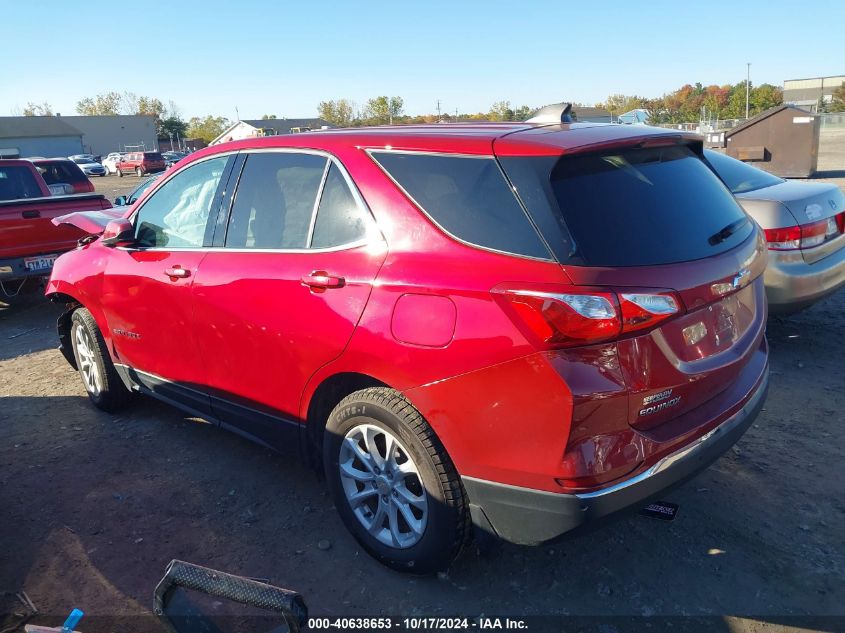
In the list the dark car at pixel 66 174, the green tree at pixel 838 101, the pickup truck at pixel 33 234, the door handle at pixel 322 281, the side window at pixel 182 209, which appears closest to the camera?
the door handle at pixel 322 281

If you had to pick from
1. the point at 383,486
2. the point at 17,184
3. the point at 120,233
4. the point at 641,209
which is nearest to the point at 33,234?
the point at 17,184

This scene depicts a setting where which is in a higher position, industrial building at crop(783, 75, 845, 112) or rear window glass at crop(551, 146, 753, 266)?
rear window glass at crop(551, 146, 753, 266)

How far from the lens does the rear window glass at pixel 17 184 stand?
372 inches

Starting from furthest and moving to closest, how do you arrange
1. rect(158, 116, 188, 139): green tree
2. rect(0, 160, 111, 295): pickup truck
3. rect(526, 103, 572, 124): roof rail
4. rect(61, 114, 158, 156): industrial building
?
rect(158, 116, 188, 139): green tree < rect(61, 114, 158, 156): industrial building < rect(0, 160, 111, 295): pickup truck < rect(526, 103, 572, 124): roof rail

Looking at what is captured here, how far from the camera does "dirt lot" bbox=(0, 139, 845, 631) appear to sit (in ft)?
9.46

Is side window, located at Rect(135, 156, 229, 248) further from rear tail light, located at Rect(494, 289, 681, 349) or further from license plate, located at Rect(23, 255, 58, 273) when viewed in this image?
license plate, located at Rect(23, 255, 58, 273)

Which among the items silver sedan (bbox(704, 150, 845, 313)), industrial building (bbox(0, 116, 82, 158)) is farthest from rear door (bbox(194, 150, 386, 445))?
industrial building (bbox(0, 116, 82, 158))

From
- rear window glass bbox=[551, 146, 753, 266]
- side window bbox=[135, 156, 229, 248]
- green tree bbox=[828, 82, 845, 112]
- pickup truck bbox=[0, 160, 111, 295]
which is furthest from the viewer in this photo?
green tree bbox=[828, 82, 845, 112]

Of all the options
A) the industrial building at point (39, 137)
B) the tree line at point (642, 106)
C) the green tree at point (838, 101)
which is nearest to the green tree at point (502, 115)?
the tree line at point (642, 106)

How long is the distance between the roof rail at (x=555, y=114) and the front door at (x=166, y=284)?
1.78 meters

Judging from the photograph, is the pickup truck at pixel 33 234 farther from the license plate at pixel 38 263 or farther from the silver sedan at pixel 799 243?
the silver sedan at pixel 799 243

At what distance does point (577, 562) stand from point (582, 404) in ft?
3.81

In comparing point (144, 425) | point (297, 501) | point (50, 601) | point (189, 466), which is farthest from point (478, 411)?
point (144, 425)

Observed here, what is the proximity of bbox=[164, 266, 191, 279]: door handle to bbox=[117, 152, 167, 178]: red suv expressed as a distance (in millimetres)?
46924
